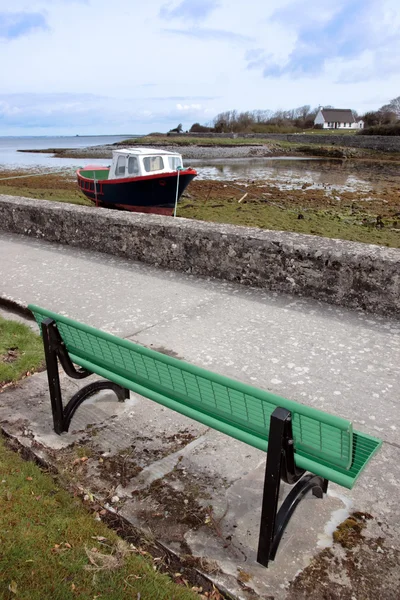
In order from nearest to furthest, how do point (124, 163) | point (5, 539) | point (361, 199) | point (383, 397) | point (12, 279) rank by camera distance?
1. point (5, 539)
2. point (383, 397)
3. point (12, 279)
4. point (124, 163)
5. point (361, 199)

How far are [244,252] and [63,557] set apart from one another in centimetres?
366

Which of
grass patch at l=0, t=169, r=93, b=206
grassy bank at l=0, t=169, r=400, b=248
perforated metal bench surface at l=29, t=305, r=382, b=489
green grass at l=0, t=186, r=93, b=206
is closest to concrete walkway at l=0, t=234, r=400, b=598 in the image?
perforated metal bench surface at l=29, t=305, r=382, b=489

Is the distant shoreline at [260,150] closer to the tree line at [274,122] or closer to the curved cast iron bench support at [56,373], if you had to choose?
the tree line at [274,122]

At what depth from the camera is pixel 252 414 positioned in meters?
2.01

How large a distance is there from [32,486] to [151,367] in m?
0.86

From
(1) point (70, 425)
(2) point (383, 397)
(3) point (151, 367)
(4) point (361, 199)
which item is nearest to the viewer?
(3) point (151, 367)

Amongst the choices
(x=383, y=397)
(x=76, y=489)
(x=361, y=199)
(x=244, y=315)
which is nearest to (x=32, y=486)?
(x=76, y=489)

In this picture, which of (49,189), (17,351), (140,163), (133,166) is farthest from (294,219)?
(49,189)

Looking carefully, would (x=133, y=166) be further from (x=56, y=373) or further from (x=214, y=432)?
(x=214, y=432)

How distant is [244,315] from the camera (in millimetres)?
4453

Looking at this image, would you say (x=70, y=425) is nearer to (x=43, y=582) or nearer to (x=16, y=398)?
(x=16, y=398)

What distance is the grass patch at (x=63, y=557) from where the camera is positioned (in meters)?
1.87

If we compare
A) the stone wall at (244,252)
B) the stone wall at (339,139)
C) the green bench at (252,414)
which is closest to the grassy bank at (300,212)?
the stone wall at (244,252)

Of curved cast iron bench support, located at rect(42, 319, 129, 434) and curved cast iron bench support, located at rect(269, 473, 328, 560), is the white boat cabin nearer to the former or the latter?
curved cast iron bench support, located at rect(42, 319, 129, 434)
